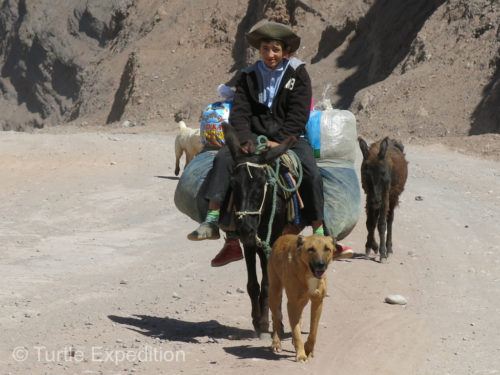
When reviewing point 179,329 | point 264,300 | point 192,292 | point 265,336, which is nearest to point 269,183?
point 264,300

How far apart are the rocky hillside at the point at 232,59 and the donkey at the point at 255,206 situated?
17.5 meters

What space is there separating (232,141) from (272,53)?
3.63ft

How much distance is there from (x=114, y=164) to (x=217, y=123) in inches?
507

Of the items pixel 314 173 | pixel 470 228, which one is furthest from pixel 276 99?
pixel 470 228

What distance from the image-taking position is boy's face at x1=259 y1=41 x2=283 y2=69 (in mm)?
8164

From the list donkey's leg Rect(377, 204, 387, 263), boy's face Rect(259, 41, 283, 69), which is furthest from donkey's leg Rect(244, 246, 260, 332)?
donkey's leg Rect(377, 204, 387, 263)

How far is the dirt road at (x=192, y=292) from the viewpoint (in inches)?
285

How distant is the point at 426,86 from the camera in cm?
3055

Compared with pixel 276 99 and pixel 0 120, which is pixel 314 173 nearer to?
pixel 276 99

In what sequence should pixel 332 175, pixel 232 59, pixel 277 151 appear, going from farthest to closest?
pixel 232 59 < pixel 332 175 < pixel 277 151

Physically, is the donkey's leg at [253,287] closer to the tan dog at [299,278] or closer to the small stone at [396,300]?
the tan dog at [299,278]

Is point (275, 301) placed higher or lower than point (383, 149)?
lower

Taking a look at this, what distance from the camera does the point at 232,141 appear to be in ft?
24.9

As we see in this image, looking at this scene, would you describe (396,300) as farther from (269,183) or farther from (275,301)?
(269,183)
